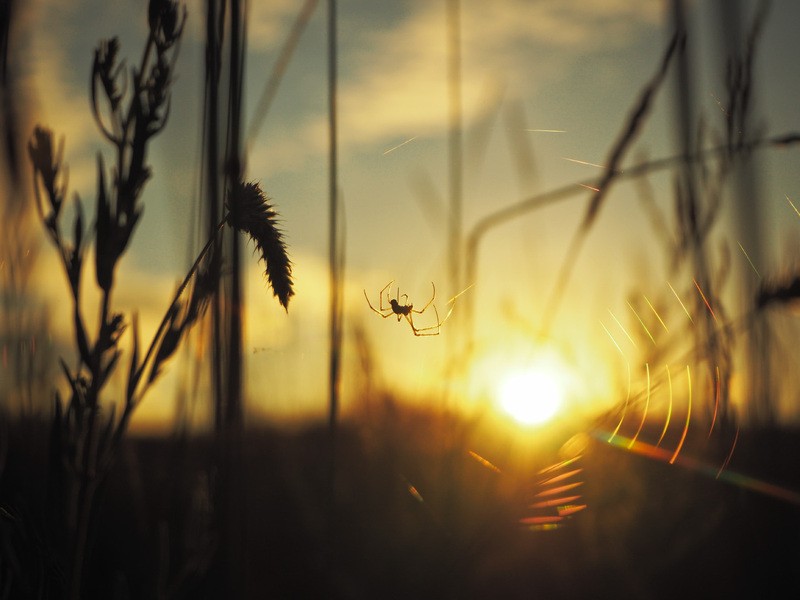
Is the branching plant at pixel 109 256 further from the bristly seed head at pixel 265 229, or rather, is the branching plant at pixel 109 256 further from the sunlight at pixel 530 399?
the sunlight at pixel 530 399

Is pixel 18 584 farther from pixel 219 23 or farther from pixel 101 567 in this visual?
pixel 219 23

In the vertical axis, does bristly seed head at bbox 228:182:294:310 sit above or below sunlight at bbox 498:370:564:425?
above

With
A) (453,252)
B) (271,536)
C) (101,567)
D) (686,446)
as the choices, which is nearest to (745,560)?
(686,446)

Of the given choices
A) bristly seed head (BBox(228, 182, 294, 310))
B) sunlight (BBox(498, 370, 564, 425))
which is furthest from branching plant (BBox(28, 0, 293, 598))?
sunlight (BBox(498, 370, 564, 425))

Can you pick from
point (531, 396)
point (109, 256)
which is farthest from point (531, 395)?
point (109, 256)

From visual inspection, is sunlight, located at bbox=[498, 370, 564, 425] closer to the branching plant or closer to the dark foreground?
the dark foreground

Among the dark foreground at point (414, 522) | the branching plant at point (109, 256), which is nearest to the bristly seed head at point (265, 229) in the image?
the branching plant at point (109, 256)
